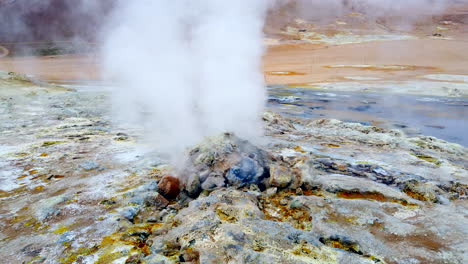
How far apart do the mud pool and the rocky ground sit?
239 centimetres

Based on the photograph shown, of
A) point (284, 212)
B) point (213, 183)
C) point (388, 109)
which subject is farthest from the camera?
point (388, 109)

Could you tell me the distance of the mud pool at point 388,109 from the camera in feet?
26.2

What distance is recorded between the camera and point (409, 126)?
8.09m

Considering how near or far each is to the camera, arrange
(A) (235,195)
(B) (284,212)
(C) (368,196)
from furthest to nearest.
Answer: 1. (C) (368,196)
2. (A) (235,195)
3. (B) (284,212)

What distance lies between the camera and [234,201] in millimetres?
3193

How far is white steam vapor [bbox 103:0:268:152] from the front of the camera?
530cm

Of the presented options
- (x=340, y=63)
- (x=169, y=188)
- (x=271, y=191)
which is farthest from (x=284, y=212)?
(x=340, y=63)

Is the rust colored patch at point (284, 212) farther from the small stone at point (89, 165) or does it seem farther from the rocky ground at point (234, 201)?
the small stone at point (89, 165)

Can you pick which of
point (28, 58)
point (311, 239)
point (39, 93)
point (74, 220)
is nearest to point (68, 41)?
point (28, 58)

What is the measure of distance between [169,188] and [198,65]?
2.87m

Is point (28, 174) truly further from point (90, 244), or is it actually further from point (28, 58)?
point (28, 58)

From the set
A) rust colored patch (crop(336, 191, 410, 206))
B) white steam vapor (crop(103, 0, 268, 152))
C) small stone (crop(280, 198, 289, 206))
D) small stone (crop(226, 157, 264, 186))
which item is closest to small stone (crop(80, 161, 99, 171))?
white steam vapor (crop(103, 0, 268, 152))

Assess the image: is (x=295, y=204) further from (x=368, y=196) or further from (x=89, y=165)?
(x=89, y=165)

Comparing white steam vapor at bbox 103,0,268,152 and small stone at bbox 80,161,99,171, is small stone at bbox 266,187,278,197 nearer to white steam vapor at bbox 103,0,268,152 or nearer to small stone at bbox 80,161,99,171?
white steam vapor at bbox 103,0,268,152
